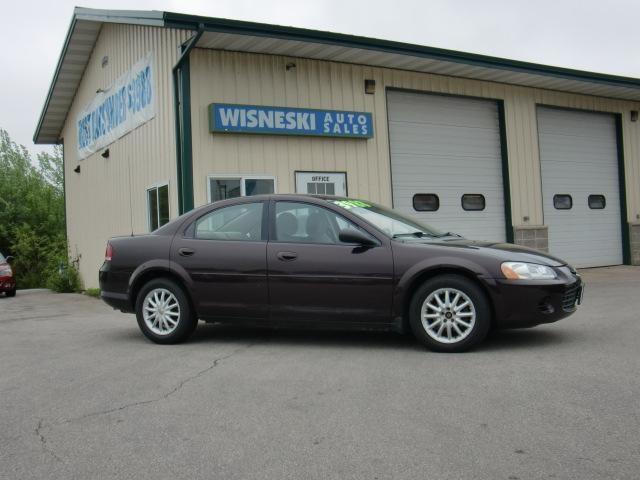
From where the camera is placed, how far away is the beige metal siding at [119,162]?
40.1 ft

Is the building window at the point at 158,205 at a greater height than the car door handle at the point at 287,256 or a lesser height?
greater

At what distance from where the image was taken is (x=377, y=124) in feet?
44.0

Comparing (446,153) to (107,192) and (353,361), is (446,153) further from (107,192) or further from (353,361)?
(353,361)

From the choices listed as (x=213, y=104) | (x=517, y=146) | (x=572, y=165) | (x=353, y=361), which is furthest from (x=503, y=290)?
(x=572, y=165)

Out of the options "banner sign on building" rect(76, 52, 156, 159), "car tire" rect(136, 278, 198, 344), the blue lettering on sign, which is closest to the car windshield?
"car tire" rect(136, 278, 198, 344)

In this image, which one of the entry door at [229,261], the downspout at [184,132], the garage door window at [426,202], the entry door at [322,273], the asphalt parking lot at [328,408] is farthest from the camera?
the garage door window at [426,202]

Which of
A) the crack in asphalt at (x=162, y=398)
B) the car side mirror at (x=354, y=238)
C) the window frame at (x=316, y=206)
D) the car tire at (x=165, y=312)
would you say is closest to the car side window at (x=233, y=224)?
the window frame at (x=316, y=206)

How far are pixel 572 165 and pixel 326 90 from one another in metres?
7.29

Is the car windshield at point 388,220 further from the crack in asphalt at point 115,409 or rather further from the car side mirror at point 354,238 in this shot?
the crack in asphalt at point 115,409

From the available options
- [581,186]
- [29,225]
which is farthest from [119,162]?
[29,225]

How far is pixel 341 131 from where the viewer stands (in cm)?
1284

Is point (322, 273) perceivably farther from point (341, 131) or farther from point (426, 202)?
point (426, 202)

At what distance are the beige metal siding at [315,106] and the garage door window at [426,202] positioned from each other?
102cm

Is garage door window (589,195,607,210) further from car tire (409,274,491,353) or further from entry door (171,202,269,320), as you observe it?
entry door (171,202,269,320)
